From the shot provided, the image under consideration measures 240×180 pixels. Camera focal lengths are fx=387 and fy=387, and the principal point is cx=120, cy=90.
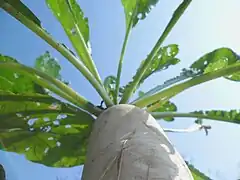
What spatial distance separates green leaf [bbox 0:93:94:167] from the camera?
2.87ft

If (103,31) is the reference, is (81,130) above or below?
below

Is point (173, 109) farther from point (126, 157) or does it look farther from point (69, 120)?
point (126, 157)

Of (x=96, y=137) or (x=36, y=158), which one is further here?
(x=36, y=158)

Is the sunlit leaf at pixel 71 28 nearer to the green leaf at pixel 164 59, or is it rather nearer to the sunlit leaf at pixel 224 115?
the green leaf at pixel 164 59

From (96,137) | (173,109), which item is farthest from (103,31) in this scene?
(96,137)

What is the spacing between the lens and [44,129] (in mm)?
988

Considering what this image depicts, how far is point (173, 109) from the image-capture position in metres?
1.19

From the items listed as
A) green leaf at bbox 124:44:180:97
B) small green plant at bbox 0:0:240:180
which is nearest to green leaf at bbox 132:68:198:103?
small green plant at bbox 0:0:240:180

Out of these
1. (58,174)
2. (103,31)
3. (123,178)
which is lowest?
(123,178)

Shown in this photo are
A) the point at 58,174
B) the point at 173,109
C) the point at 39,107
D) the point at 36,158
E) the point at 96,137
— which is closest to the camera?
the point at 96,137

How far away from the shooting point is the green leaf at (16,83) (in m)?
0.95

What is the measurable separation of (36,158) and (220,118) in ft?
1.69

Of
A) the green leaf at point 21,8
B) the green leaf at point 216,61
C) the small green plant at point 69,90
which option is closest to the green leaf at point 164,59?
the small green plant at point 69,90

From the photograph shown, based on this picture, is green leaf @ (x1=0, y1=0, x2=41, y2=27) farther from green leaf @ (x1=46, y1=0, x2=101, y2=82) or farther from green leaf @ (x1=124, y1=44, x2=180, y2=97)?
green leaf @ (x1=124, y1=44, x2=180, y2=97)
